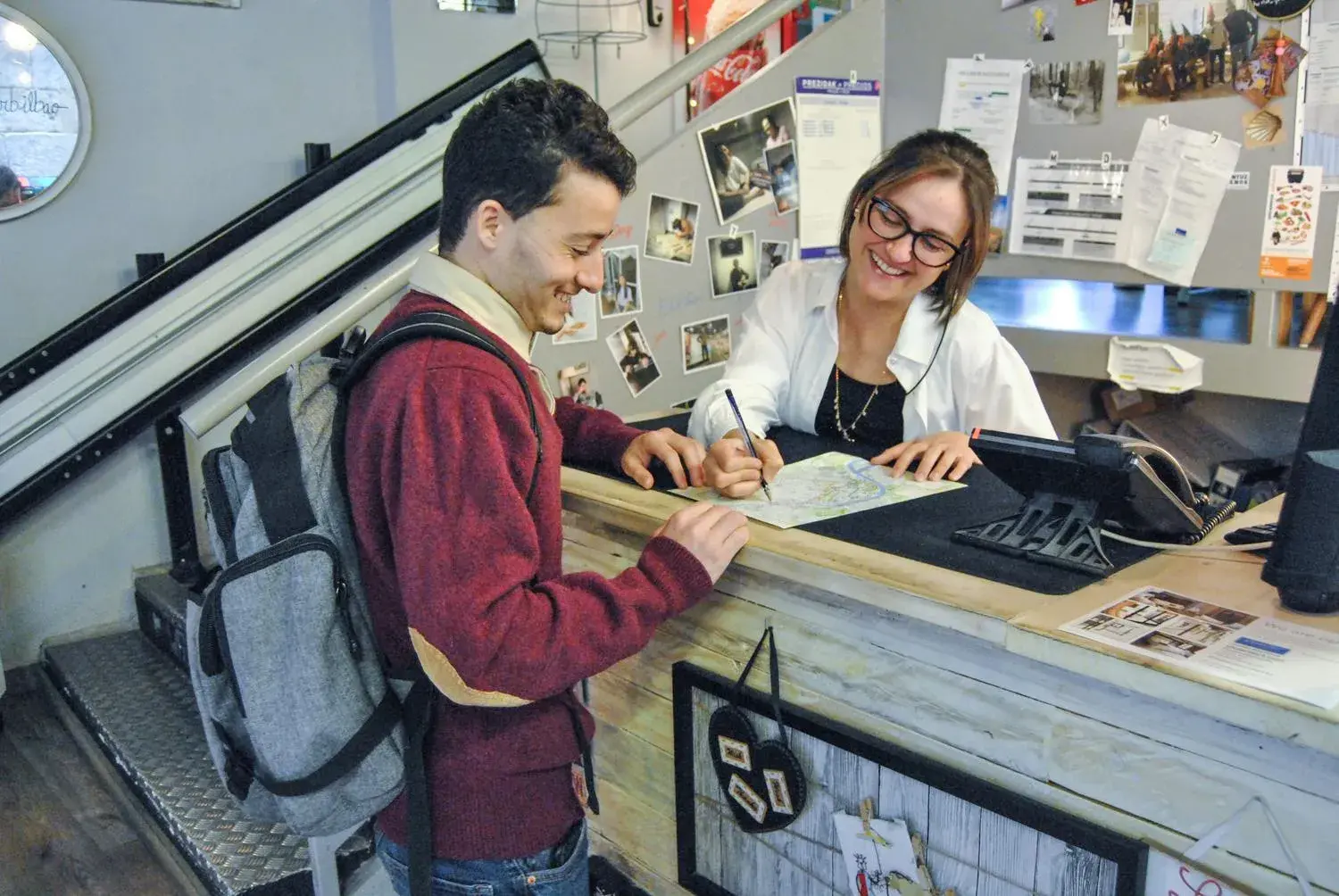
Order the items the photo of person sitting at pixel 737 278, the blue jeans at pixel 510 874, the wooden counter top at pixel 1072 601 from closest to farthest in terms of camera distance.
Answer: the wooden counter top at pixel 1072 601 < the blue jeans at pixel 510 874 < the photo of person sitting at pixel 737 278

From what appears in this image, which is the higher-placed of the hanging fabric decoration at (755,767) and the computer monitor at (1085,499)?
the computer monitor at (1085,499)

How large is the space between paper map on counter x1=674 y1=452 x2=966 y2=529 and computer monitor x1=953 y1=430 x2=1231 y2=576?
0.61ft

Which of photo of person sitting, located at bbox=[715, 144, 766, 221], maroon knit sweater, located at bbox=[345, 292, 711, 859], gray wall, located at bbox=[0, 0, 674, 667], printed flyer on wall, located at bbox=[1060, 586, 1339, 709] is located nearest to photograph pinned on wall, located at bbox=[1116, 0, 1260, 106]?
photo of person sitting, located at bbox=[715, 144, 766, 221]

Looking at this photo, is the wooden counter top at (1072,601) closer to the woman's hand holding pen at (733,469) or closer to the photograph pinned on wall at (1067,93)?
the woman's hand holding pen at (733,469)

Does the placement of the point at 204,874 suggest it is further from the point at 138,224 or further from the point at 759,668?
the point at 138,224

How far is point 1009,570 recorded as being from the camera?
41.5 inches

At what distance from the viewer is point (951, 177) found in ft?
5.94

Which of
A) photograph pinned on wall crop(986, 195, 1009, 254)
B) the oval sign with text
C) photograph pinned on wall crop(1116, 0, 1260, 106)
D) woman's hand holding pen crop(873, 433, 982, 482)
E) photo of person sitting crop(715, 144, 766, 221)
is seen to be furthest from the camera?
photograph pinned on wall crop(986, 195, 1009, 254)

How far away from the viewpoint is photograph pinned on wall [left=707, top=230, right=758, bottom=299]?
251 centimetres

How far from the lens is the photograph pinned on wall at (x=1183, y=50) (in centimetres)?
234

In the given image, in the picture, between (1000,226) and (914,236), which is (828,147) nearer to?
(1000,226)

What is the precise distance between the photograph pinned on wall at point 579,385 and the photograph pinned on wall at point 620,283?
0.13 meters

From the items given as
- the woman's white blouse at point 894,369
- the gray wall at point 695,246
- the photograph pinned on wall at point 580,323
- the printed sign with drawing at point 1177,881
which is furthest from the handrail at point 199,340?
the printed sign with drawing at point 1177,881

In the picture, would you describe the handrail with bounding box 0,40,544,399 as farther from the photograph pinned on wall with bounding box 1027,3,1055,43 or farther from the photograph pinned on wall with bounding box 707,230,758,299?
the photograph pinned on wall with bounding box 1027,3,1055,43
